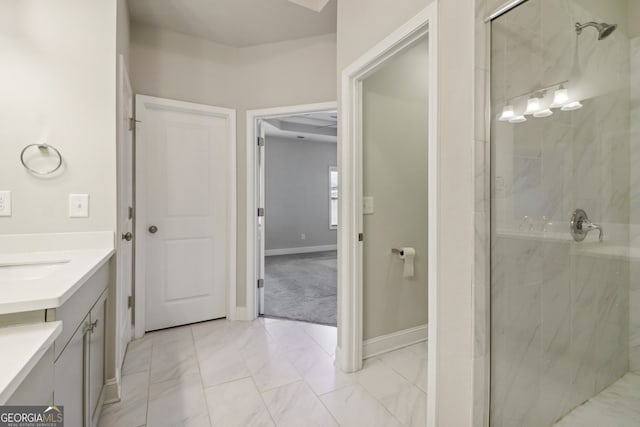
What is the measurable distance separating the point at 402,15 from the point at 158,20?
82.5 inches

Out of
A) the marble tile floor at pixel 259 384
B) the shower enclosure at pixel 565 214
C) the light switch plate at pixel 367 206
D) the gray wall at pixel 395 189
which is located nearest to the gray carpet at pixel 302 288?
the marble tile floor at pixel 259 384

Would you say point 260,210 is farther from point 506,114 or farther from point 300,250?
point 300,250

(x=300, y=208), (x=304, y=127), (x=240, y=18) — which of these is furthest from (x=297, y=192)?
(x=240, y=18)

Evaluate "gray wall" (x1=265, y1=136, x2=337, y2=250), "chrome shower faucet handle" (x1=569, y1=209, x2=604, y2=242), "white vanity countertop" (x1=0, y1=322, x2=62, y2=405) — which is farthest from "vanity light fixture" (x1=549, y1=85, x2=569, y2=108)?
"gray wall" (x1=265, y1=136, x2=337, y2=250)

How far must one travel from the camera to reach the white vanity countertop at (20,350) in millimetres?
540

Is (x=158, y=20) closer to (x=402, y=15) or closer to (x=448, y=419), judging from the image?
(x=402, y=15)

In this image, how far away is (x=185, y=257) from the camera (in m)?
2.73

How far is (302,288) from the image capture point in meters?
4.05

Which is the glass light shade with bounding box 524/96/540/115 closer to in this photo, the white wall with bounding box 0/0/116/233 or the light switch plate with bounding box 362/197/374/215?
the light switch plate with bounding box 362/197/374/215

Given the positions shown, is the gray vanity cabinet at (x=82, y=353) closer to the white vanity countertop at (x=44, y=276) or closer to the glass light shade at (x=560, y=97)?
the white vanity countertop at (x=44, y=276)

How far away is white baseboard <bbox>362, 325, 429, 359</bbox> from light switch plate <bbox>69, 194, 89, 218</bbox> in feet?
6.35

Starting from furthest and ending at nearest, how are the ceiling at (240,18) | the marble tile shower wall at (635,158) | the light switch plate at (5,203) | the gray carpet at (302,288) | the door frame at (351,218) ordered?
1. the gray carpet at (302,288)
2. the ceiling at (240,18)
3. the door frame at (351,218)
4. the light switch plate at (5,203)
5. the marble tile shower wall at (635,158)

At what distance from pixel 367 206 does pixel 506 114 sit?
1.07 m

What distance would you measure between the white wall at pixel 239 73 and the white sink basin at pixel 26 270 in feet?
5.17
